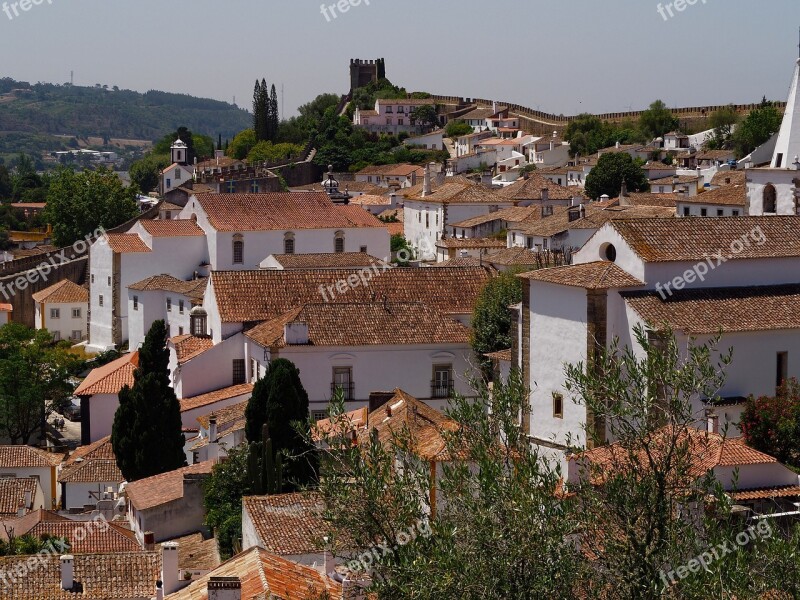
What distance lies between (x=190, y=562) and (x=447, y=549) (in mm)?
12166

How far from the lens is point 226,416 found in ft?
110

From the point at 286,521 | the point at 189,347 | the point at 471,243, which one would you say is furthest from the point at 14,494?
the point at 471,243

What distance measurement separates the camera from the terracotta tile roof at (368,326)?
112 feet

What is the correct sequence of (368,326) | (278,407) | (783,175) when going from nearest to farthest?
(278,407), (783,175), (368,326)

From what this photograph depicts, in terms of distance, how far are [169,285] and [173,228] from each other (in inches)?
218

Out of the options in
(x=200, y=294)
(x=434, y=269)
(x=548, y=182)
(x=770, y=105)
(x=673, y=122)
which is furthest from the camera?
(x=673, y=122)

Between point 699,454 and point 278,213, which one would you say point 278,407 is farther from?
point 278,213

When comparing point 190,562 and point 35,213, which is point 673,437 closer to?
point 190,562

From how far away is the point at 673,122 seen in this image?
9719 centimetres

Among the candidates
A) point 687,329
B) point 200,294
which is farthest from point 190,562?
point 200,294

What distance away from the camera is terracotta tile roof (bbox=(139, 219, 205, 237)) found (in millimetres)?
53406

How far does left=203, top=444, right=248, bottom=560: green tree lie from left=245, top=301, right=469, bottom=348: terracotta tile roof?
6.77 m

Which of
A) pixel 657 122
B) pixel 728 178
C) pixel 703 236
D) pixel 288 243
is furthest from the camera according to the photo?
pixel 657 122

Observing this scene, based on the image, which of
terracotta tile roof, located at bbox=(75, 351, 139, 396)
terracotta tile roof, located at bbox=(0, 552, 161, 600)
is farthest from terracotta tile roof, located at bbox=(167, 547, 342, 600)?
terracotta tile roof, located at bbox=(75, 351, 139, 396)
